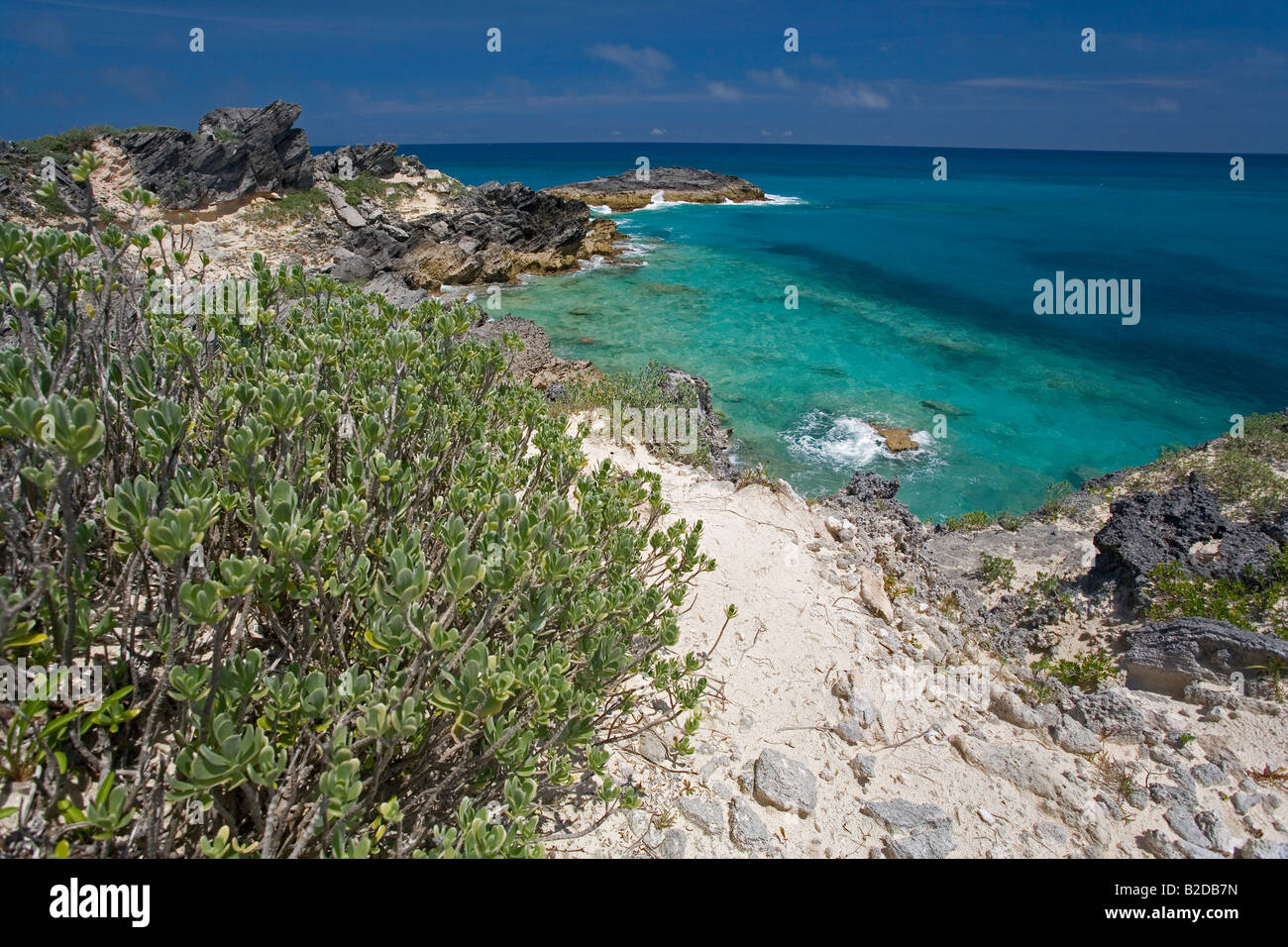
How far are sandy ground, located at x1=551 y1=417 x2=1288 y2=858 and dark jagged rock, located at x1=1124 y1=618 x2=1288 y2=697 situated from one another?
21.9 inches

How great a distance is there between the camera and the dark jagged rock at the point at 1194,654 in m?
5.35

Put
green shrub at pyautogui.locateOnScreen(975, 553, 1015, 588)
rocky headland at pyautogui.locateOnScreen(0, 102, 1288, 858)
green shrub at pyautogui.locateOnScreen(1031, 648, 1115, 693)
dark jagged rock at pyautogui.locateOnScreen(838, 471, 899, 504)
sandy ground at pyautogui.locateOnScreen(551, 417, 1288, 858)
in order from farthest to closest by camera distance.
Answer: dark jagged rock at pyautogui.locateOnScreen(838, 471, 899, 504)
green shrub at pyautogui.locateOnScreen(975, 553, 1015, 588)
green shrub at pyautogui.locateOnScreen(1031, 648, 1115, 693)
rocky headland at pyautogui.locateOnScreen(0, 102, 1288, 858)
sandy ground at pyautogui.locateOnScreen(551, 417, 1288, 858)

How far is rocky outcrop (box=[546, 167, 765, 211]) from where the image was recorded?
184ft

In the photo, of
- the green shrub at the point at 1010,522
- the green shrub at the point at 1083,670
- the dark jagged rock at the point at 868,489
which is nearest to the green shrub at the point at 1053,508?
the green shrub at the point at 1010,522

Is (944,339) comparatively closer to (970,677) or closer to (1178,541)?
(1178,541)

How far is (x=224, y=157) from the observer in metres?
27.3

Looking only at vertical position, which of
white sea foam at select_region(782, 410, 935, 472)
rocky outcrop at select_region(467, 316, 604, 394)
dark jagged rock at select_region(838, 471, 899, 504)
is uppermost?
rocky outcrop at select_region(467, 316, 604, 394)

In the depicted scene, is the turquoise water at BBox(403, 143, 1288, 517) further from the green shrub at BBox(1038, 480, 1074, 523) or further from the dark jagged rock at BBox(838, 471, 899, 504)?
the dark jagged rock at BBox(838, 471, 899, 504)

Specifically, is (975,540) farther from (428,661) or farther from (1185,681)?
(428,661)

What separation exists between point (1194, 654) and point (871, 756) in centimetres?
384

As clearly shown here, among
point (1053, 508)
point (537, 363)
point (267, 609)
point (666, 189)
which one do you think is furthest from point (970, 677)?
point (666, 189)

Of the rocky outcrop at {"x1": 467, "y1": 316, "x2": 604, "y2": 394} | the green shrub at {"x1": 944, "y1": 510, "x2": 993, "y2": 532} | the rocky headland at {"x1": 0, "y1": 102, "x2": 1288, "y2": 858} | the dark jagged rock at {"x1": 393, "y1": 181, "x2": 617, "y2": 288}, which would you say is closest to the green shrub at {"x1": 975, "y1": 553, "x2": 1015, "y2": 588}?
the rocky headland at {"x1": 0, "y1": 102, "x2": 1288, "y2": 858}

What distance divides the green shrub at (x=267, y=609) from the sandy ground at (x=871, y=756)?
2.20ft

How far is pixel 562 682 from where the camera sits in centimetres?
228
